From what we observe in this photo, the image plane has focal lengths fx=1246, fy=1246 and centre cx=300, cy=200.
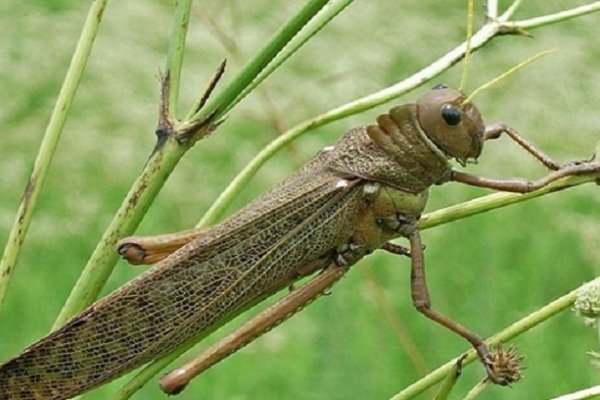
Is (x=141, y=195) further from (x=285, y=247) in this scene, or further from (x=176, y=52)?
(x=285, y=247)

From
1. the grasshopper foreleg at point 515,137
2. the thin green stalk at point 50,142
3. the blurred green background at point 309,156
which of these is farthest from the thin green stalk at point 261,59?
the blurred green background at point 309,156

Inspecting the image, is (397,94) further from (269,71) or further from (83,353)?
(83,353)

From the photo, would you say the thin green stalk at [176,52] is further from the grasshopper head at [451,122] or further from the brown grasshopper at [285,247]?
the grasshopper head at [451,122]

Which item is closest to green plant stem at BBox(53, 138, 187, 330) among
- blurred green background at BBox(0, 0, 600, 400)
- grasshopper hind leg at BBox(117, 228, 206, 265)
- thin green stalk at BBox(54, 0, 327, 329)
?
thin green stalk at BBox(54, 0, 327, 329)

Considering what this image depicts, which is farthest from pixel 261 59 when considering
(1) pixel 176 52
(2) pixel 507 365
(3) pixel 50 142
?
(2) pixel 507 365

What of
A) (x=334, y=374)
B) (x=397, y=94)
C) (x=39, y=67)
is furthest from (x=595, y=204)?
(x=397, y=94)

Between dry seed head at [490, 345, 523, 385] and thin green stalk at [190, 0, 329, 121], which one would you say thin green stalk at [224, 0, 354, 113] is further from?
dry seed head at [490, 345, 523, 385]
